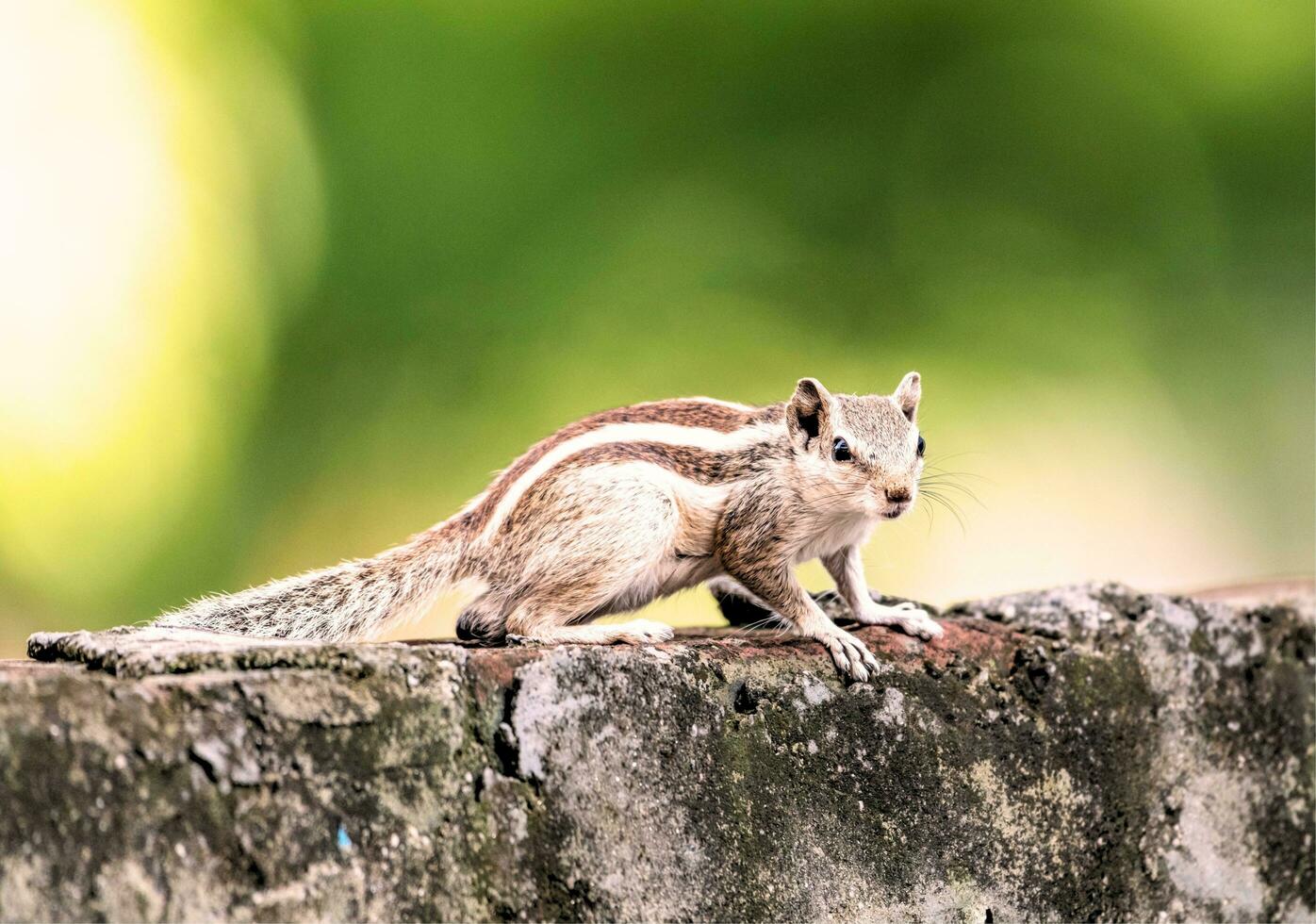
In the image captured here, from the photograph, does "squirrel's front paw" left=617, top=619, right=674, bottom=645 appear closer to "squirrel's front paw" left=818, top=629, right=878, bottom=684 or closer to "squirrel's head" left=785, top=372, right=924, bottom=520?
"squirrel's front paw" left=818, top=629, right=878, bottom=684

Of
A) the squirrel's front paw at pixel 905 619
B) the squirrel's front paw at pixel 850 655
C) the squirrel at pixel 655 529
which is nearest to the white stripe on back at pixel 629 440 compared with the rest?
the squirrel at pixel 655 529

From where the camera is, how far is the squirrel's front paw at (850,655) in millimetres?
2346

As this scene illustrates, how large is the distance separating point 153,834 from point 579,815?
630mm

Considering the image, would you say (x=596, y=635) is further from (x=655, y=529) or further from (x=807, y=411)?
(x=807, y=411)

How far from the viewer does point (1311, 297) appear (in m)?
5.60

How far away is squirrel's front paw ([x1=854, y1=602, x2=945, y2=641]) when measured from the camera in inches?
102

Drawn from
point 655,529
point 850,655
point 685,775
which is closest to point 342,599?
point 655,529

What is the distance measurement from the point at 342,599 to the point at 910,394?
133 cm

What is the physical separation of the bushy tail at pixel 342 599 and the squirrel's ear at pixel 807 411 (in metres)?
0.76

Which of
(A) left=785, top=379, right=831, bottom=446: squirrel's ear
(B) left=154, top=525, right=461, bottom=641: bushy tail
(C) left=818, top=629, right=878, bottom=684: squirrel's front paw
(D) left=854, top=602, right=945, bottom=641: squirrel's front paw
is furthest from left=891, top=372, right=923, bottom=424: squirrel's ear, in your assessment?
(B) left=154, top=525, right=461, bottom=641: bushy tail

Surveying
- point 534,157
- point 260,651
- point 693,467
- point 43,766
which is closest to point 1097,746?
point 693,467

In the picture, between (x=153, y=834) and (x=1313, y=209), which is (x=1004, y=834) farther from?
(x=1313, y=209)

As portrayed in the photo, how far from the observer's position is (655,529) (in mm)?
2629

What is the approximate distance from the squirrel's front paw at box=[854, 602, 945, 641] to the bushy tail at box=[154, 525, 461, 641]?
0.88 meters
